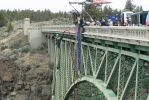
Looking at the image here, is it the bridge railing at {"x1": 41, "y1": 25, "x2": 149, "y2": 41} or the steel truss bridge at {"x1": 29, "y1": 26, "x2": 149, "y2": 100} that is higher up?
the bridge railing at {"x1": 41, "y1": 25, "x2": 149, "y2": 41}

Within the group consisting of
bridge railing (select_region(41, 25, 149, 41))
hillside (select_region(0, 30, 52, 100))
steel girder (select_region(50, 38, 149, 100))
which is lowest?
hillside (select_region(0, 30, 52, 100))

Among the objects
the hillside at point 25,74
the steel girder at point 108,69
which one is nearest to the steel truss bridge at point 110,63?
the steel girder at point 108,69

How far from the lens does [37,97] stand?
5631 cm

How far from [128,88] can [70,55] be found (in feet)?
58.1

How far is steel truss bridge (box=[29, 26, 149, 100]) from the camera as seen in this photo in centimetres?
2194

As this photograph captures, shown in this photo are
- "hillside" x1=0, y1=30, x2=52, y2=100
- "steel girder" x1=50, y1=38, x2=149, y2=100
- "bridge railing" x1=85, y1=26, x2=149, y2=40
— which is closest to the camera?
"bridge railing" x1=85, y1=26, x2=149, y2=40

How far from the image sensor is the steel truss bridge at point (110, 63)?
21938mm

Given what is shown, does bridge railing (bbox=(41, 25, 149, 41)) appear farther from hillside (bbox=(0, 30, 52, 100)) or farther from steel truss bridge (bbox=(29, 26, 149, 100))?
hillside (bbox=(0, 30, 52, 100))

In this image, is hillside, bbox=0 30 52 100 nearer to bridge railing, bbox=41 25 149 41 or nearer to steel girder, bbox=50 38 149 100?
steel girder, bbox=50 38 149 100

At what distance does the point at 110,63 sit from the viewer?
2720 cm

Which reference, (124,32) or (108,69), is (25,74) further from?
(124,32)

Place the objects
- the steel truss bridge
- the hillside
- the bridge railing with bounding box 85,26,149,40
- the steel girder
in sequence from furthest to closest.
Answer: the hillside → the steel girder → the steel truss bridge → the bridge railing with bounding box 85,26,149,40

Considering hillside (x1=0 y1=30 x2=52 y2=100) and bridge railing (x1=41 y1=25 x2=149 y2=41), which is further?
hillside (x1=0 y1=30 x2=52 y2=100)

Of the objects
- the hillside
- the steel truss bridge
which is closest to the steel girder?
the steel truss bridge
